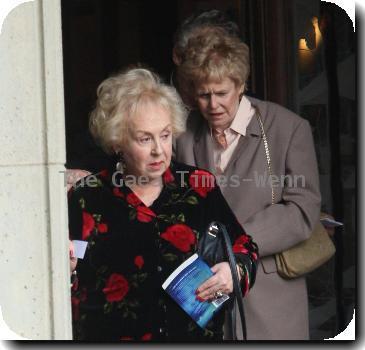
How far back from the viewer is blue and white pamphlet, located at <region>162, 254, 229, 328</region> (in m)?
4.04

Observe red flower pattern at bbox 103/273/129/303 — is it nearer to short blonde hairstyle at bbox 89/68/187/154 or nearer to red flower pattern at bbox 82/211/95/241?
red flower pattern at bbox 82/211/95/241

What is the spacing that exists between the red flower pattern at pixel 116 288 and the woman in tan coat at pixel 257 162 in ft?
2.09

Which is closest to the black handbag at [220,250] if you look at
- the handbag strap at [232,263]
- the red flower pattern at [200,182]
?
the handbag strap at [232,263]

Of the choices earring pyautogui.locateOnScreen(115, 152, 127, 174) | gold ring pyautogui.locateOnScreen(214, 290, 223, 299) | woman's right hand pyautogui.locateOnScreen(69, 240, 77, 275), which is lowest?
gold ring pyautogui.locateOnScreen(214, 290, 223, 299)

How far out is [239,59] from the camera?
3.99 m

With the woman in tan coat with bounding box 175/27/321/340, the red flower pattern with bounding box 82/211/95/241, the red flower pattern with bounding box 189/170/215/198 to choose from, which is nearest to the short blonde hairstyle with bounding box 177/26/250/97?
the woman in tan coat with bounding box 175/27/321/340

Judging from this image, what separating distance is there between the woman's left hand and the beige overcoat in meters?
0.14

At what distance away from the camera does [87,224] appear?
4.07 m

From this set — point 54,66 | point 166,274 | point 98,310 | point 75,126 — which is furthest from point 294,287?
point 54,66

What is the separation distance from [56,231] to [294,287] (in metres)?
1.25

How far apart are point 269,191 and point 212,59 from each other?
2.39 ft

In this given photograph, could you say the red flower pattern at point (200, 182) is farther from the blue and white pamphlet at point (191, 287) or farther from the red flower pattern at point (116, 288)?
the red flower pattern at point (116, 288)

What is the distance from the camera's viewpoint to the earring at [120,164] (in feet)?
13.2

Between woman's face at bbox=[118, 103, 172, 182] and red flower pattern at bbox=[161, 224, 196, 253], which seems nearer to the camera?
woman's face at bbox=[118, 103, 172, 182]
